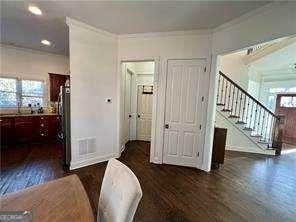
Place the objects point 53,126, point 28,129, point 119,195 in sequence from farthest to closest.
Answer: point 53,126, point 28,129, point 119,195

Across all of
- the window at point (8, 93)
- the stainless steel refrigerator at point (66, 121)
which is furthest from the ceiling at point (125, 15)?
the window at point (8, 93)

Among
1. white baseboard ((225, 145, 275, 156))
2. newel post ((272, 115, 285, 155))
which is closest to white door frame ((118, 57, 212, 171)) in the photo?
white baseboard ((225, 145, 275, 156))

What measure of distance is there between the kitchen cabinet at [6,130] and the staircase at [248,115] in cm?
580

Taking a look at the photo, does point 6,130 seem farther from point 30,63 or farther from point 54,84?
point 30,63

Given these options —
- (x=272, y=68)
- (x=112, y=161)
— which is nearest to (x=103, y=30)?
(x=112, y=161)

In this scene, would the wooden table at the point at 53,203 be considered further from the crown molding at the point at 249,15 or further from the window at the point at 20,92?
the window at the point at 20,92

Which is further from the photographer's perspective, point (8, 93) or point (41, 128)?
point (41, 128)

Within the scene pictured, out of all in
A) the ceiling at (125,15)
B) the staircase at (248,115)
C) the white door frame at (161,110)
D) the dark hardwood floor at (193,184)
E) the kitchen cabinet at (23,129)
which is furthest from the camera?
the staircase at (248,115)

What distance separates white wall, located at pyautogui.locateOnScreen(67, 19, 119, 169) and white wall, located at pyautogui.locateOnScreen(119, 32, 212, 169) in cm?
38

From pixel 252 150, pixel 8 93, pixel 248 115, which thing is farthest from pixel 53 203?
pixel 248 115

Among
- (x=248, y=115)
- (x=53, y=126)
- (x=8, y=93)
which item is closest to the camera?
(x=8, y=93)

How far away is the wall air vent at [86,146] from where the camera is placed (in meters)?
3.55

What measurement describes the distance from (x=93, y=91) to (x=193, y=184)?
2620 mm

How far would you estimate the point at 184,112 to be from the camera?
3740 millimetres
